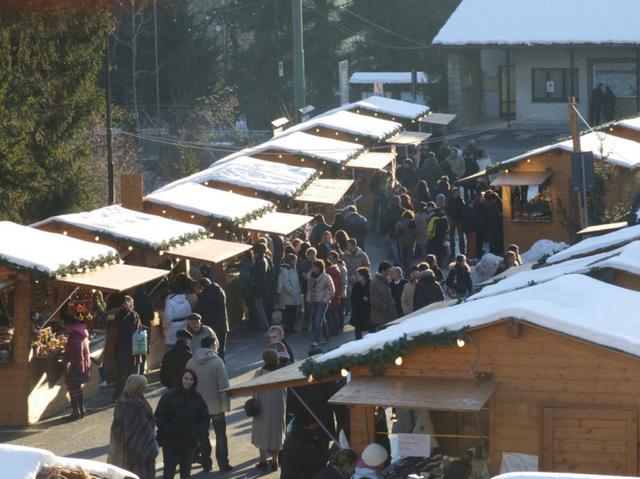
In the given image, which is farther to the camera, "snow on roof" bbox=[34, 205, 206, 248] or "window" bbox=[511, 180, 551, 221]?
"window" bbox=[511, 180, 551, 221]

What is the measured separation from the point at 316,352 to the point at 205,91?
41248 mm

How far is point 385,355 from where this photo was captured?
43.0ft

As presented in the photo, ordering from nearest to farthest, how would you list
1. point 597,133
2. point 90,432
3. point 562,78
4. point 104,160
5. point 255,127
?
point 90,432, point 597,133, point 104,160, point 562,78, point 255,127

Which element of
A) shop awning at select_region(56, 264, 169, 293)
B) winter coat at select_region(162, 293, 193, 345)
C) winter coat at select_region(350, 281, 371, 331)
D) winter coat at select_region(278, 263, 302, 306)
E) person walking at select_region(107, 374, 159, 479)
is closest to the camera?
person walking at select_region(107, 374, 159, 479)

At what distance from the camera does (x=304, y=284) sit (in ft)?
76.3

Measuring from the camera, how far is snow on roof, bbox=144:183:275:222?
24.5 metres

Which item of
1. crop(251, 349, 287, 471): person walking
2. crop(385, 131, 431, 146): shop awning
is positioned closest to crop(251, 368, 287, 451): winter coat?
crop(251, 349, 287, 471): person walking

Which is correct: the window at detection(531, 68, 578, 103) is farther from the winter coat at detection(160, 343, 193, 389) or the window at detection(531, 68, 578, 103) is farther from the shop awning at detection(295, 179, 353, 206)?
the winter coat at detection(160, 343, 193, 389)

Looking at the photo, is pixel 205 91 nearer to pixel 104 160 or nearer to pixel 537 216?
pixel 104 160

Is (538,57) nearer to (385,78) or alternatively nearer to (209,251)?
(385,78)

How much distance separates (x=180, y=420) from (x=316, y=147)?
17.9m

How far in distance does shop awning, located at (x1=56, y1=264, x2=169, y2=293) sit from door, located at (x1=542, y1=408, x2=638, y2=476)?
7.42 metres

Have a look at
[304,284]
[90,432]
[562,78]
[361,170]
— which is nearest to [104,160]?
[361,170]

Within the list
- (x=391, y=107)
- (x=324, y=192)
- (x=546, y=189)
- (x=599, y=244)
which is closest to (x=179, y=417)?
(x=599, y=244)
